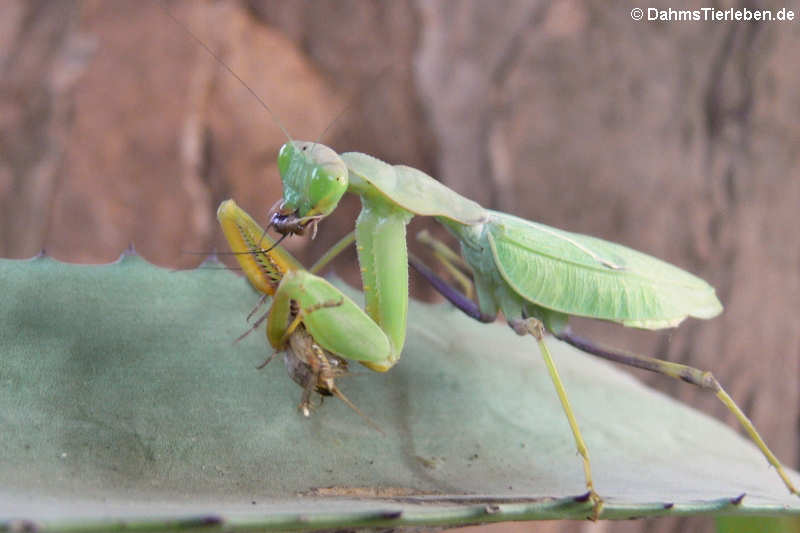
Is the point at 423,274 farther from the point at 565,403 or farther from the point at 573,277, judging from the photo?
the point at 565,403

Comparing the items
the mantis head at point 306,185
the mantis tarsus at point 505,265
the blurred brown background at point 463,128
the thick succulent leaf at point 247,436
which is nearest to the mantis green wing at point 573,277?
the mantis tarsus at point 505,265

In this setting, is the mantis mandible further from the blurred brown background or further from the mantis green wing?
the blurred brown background

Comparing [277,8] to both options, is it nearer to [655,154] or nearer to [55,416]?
[655,154]

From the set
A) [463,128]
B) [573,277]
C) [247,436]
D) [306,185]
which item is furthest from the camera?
[463,128]

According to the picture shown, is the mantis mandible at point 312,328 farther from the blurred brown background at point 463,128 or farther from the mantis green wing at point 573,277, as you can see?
the blurred brown background at point 463,128

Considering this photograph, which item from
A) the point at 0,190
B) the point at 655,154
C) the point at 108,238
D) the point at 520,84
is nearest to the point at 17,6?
the point at 0,190

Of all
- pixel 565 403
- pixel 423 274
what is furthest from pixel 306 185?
pixel 565 403

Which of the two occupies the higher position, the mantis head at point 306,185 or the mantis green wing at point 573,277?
the mantis head at point 306,185
